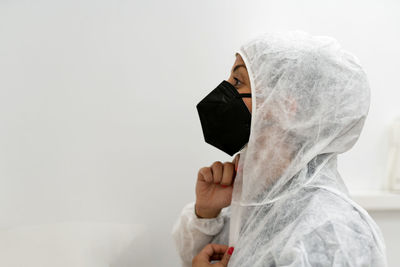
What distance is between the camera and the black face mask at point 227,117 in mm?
875

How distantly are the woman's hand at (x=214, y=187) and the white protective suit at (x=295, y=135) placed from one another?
117 mm

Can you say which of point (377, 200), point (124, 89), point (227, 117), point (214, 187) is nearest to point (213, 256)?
point (214, 187)

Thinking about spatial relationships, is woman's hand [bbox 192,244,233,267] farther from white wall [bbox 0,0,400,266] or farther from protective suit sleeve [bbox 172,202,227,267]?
white wall [bbox 0,0,400,266]

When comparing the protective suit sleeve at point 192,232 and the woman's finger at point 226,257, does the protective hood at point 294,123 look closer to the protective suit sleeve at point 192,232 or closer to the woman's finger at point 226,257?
the woman's finger at point 226,257

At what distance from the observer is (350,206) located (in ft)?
2.60

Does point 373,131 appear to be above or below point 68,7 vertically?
below

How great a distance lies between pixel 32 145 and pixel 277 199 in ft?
2.29

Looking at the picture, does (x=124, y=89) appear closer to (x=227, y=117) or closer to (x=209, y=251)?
(x=227, y=117)

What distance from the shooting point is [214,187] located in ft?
3.43

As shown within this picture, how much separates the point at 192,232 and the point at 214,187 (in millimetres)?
157

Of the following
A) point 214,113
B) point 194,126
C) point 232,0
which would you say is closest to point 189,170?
point 194,126

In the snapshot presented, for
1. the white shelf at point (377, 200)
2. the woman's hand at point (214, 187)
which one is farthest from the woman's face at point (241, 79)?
the white shelf at point (377, 200)

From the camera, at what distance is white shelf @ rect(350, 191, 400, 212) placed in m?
1.26

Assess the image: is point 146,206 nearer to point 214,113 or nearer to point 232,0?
point 214,113
